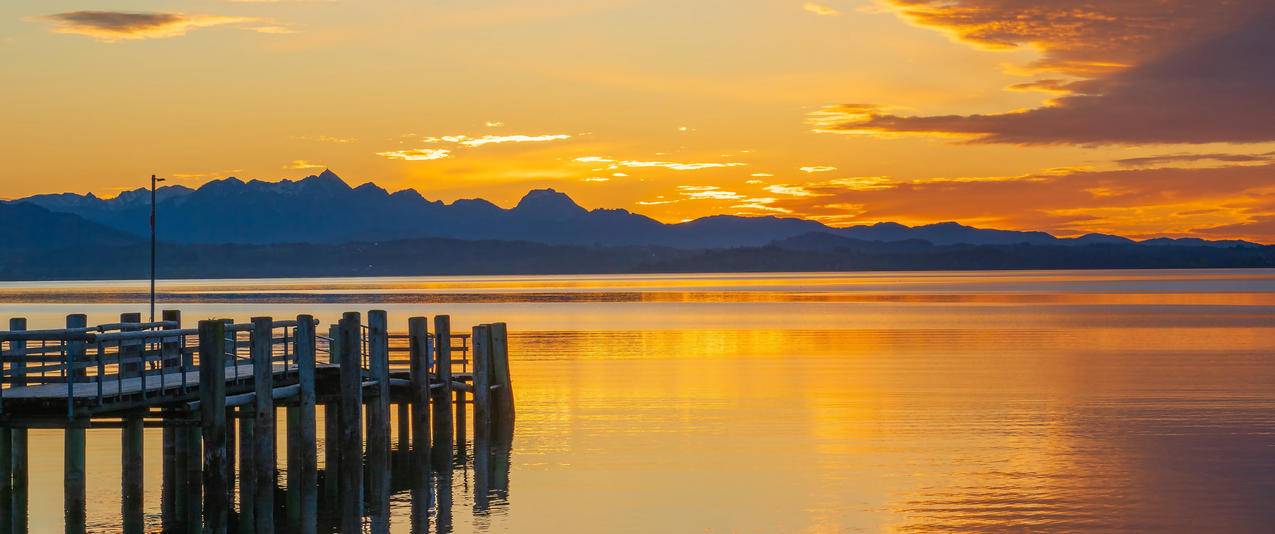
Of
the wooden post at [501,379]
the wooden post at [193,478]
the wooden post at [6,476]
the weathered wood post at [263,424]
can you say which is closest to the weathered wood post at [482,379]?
the wooden post at [501,379]

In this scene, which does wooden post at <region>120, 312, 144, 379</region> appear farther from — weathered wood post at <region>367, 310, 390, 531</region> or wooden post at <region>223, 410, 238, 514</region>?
weathered wood post at <region>367, 310, 390, 531</region>

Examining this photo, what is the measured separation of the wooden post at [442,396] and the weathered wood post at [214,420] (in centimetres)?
988

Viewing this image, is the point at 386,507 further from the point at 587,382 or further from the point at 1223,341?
the point at 1223,341

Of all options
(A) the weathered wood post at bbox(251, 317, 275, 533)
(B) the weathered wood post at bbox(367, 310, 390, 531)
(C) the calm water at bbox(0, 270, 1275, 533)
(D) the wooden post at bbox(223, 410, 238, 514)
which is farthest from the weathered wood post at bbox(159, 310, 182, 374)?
(A) the weathered wood post at bbox(251, 317, 275, 533)

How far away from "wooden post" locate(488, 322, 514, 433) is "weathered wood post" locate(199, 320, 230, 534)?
15076mm

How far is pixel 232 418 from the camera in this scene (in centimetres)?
2884

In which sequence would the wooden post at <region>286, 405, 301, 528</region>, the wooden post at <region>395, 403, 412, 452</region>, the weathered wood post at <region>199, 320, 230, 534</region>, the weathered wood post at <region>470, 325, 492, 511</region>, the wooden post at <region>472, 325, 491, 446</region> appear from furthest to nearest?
the wooden post at <region>472, 325, 491, 446</region>
the weathered wood post at <region>470, 325, 492, 511</region>
the wooden post at <region>395, 403, 412, 452</region>
the wooden post at <region>286, 405, 301, 528</region>
the weathered wood post at <region>199, 320, 230, 534</region>

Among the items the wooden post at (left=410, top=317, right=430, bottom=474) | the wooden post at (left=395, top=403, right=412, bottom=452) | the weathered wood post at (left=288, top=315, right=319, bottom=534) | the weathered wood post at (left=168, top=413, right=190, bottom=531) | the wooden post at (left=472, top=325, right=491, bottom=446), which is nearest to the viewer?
the weathered wood post at (left=288, top=315, right=319, bottom=534)

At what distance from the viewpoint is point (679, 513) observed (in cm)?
2620

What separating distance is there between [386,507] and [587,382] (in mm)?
23440

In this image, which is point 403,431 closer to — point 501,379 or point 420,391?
point 420,391

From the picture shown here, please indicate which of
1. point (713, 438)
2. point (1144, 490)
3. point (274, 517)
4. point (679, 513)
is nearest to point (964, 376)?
point (713, 438)

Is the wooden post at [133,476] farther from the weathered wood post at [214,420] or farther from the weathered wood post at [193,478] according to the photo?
the weathered wood post at [214,420]

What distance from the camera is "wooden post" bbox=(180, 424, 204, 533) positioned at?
82.5 ft
